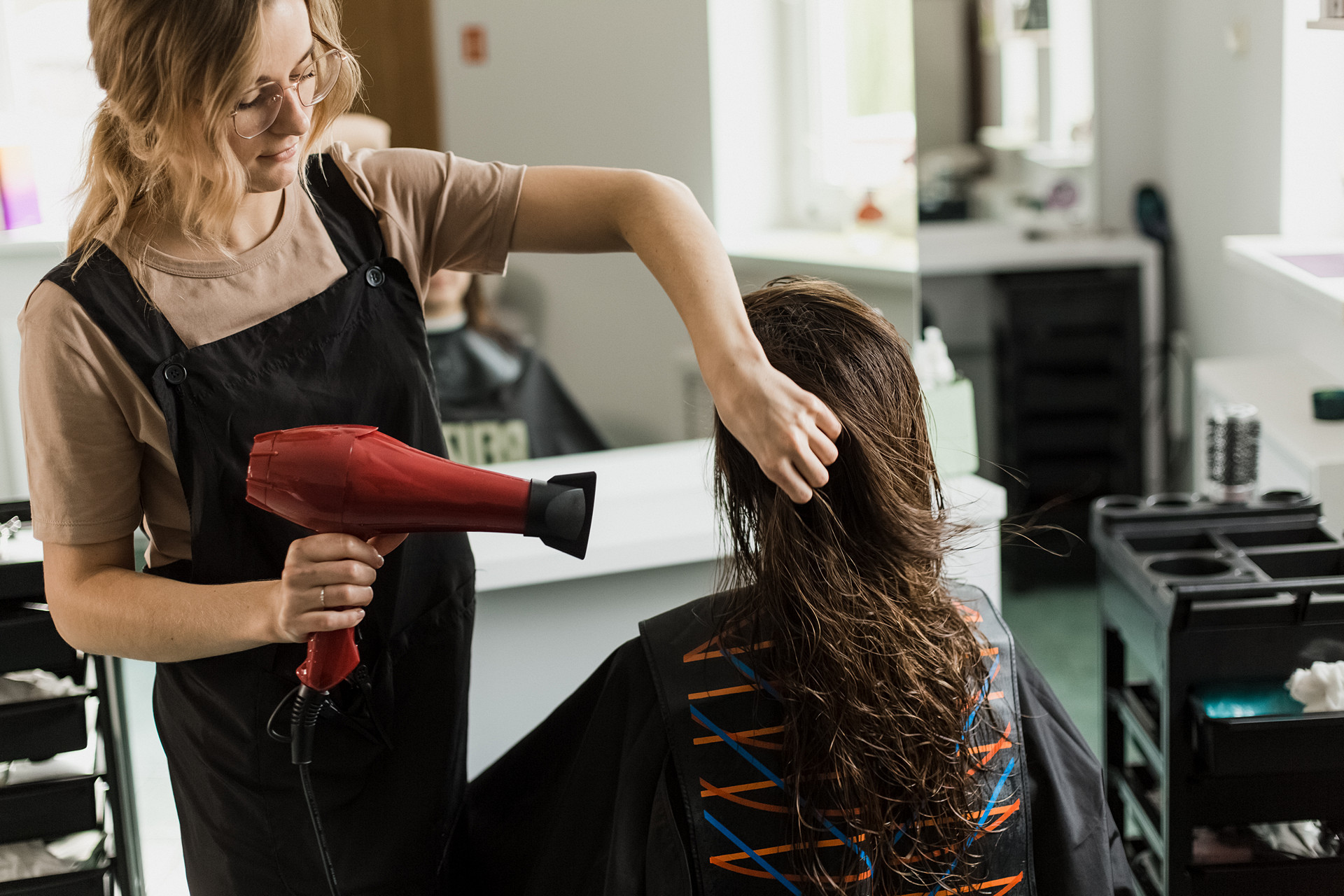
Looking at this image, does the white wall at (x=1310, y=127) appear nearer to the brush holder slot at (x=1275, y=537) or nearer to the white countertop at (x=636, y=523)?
the brush holder slot at (x=1275, y=537)

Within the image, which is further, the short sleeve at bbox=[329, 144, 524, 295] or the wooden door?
the wooden door

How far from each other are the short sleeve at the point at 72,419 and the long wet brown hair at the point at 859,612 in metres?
0.50

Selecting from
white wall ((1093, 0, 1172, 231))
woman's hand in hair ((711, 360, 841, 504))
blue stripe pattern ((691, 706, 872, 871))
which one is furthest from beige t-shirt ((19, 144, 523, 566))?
white wall ((1093, 0, 1172, 231))

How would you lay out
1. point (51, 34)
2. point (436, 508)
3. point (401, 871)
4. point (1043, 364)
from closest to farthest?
point (436, 508) < point (401, 871) < point (51, 34) < point (1043, 364)

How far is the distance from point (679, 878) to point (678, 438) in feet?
6.80

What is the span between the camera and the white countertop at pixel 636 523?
4.91ft

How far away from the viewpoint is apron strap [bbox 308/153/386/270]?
3.56 feet

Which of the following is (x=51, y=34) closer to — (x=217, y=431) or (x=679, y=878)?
(x=217, y=431)

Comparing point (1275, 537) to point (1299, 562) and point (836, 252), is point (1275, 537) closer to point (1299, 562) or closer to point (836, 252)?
point (1299, 562)

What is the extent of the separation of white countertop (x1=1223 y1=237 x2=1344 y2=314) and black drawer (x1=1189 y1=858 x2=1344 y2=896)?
93 centimetres

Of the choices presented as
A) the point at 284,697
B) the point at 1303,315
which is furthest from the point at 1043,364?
the point at 284,697

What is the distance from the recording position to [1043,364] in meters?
3.72

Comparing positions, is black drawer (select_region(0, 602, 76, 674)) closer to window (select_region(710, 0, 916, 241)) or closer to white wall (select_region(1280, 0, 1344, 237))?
window (select_region(710, 0, 916, 241))

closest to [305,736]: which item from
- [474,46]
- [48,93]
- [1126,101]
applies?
[48,93]
